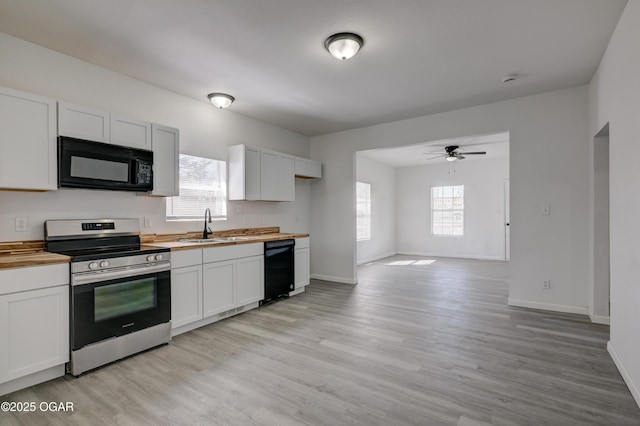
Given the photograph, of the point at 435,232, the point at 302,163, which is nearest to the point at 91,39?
the point at 302,163

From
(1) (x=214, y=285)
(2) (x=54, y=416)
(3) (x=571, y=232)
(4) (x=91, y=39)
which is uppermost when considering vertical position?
(4) (x=91, y=39)

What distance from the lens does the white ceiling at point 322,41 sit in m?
2.37

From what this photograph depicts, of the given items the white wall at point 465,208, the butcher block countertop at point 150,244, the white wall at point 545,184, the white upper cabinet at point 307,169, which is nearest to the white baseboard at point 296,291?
the butcher block countertop at point 150,244

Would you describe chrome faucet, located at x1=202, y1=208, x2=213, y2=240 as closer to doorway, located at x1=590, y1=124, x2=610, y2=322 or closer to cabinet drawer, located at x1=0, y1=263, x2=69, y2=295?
A: cabinet drawer, located at x1=0, y1=263, x2=69, y2=295

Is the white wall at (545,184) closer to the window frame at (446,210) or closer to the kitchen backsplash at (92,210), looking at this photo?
A: the kitchen backsplash at (92,210)

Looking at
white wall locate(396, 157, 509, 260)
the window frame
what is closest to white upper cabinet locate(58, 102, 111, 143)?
white wall locate(396, 157, 509, 260)

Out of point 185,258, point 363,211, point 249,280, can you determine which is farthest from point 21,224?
point 363,211

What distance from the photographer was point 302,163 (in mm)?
5602

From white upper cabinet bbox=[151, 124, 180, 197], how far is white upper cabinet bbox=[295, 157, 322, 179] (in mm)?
2242

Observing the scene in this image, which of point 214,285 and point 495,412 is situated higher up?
point 214,285

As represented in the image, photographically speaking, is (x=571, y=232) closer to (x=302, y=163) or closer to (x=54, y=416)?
(x=302, y=163)

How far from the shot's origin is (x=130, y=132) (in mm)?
3207

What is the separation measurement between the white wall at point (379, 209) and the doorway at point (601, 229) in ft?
15.6

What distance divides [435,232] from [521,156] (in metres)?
5.43
